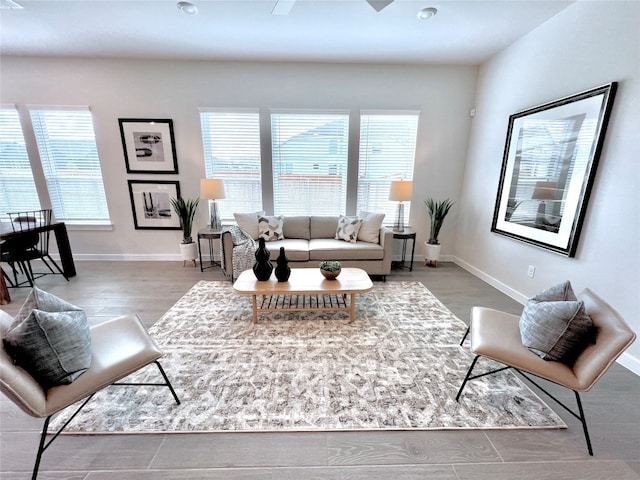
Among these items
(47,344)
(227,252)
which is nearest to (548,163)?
(227,252)

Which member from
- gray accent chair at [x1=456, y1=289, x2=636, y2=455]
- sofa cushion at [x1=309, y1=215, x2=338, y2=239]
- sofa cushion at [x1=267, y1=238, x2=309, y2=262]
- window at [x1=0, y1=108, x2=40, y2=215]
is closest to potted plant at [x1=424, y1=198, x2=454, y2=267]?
sofa cushion at [x1=309, y1=215, x2=338, y2=239]

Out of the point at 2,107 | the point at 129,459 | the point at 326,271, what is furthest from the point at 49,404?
the point at 2,107

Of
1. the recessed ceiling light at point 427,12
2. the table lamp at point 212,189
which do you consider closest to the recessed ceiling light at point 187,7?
the table lamp at point 212,189

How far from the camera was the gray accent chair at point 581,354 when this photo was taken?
128cm

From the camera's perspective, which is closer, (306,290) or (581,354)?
(581,354)

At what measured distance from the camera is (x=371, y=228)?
3.71 m

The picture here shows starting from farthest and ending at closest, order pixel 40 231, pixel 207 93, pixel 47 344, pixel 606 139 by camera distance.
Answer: pixel 207 93 < pixel 40 231 < pixel 606 139 < pixel 47 344

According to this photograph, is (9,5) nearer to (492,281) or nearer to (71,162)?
(71,162)

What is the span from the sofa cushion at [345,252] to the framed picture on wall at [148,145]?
8.56ft

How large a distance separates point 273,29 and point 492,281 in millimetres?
4079

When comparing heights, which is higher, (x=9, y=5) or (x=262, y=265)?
(x=9, y=5)

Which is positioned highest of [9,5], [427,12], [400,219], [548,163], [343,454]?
[427,12]

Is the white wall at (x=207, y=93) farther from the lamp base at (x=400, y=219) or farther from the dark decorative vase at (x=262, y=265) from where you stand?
the dark decorative vase at (x=262, y=265)

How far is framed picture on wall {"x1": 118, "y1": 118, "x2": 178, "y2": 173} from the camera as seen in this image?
3.94 metres
